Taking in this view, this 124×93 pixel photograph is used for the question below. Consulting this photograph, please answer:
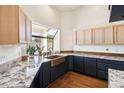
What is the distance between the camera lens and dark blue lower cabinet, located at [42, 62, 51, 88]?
2.80 m

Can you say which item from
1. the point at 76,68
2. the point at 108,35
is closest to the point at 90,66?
the point at 76,68

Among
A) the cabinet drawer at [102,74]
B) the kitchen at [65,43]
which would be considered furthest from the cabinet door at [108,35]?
the cabinet drawer at [102,74]

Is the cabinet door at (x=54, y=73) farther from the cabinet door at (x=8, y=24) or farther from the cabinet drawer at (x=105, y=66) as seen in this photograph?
the cabinet door at (x=8, y=24)

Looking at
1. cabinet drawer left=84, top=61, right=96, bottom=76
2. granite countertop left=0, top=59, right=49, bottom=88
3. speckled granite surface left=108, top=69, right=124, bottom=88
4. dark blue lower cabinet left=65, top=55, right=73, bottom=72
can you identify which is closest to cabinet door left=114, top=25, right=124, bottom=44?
cabinet drawer left=84, top=61, right=96, bottom=76

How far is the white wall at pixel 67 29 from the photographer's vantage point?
509cm

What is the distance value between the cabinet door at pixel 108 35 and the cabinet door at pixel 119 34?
0.52ft

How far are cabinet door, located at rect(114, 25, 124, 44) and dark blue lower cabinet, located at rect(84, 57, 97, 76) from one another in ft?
3.40

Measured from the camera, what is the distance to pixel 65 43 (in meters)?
5.15

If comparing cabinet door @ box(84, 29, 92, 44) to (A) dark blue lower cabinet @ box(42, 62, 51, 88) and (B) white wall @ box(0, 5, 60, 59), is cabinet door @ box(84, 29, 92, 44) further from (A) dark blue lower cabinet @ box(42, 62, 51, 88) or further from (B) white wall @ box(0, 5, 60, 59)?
(A) dark blue lower cabinet @ box(42, 62, 51, 88)

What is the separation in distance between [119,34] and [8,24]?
331cm

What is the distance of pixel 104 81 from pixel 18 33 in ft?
10.1

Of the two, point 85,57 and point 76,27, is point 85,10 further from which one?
point 85,57
